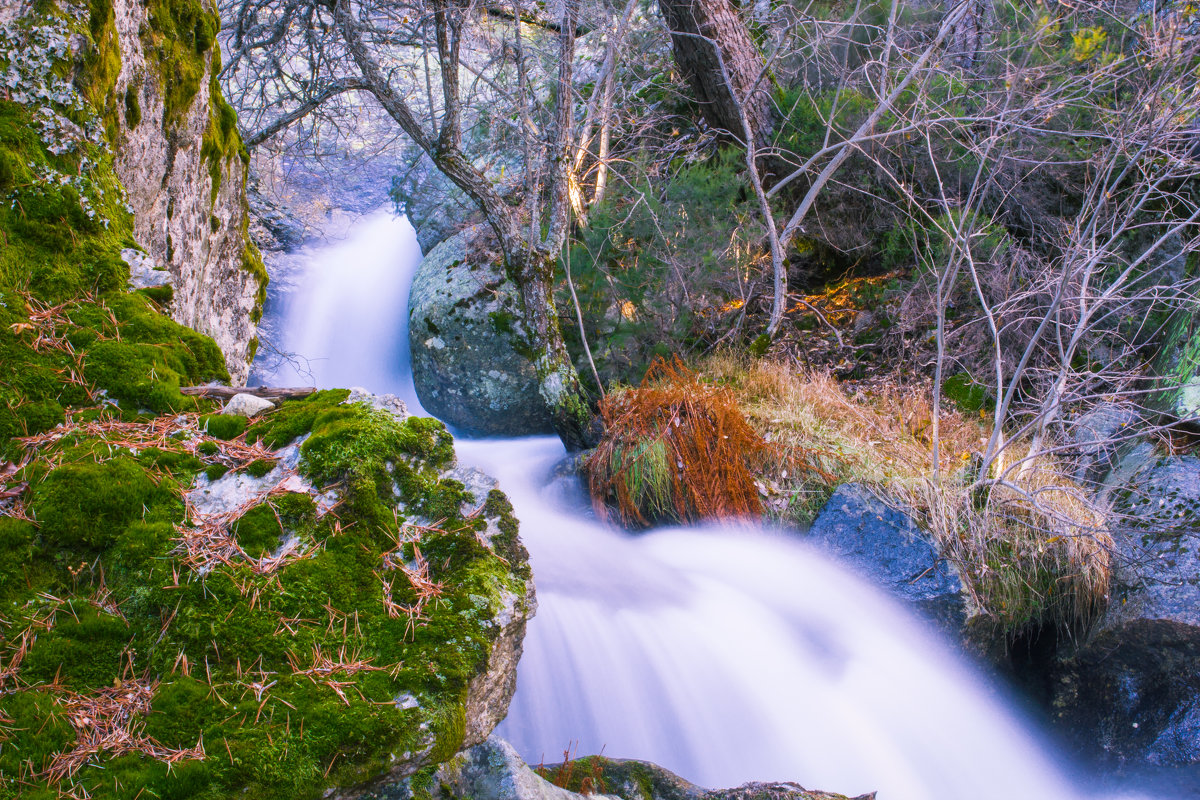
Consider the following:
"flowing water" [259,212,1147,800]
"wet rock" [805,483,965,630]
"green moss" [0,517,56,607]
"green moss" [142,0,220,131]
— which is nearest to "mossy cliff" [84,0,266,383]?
"green moss" [142,0,220,131]

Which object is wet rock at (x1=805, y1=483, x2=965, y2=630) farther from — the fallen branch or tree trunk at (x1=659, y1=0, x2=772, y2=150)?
tree trunk at (x1=659, y1=0, x2=772, y2=150)

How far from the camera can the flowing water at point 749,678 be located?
345 cm

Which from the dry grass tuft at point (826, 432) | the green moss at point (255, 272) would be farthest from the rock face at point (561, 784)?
the green moss at point (255, 272)

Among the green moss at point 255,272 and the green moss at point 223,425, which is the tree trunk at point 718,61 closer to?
the green moss at point 255,272

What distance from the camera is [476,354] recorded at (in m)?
7.84

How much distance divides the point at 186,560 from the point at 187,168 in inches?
123

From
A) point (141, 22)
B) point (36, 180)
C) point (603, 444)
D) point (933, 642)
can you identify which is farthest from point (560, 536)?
point (141, 22)

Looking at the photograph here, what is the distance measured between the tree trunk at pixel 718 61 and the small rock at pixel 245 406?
5819 millimetres

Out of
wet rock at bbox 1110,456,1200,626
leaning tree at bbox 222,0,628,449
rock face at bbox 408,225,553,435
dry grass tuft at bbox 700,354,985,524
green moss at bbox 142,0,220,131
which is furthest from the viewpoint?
rock face at bbox 408,225,553,435

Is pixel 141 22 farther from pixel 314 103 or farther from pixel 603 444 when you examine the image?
pixel 603 444

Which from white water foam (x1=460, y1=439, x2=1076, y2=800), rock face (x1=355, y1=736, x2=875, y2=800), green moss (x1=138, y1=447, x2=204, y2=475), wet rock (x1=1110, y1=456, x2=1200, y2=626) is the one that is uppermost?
green moss (x1=138, y1=447, x2=204, y2=475)

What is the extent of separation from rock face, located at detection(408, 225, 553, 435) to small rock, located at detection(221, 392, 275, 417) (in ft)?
16.8

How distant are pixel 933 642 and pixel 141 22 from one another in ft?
18.5

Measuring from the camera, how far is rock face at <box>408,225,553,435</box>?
777 centimetres
